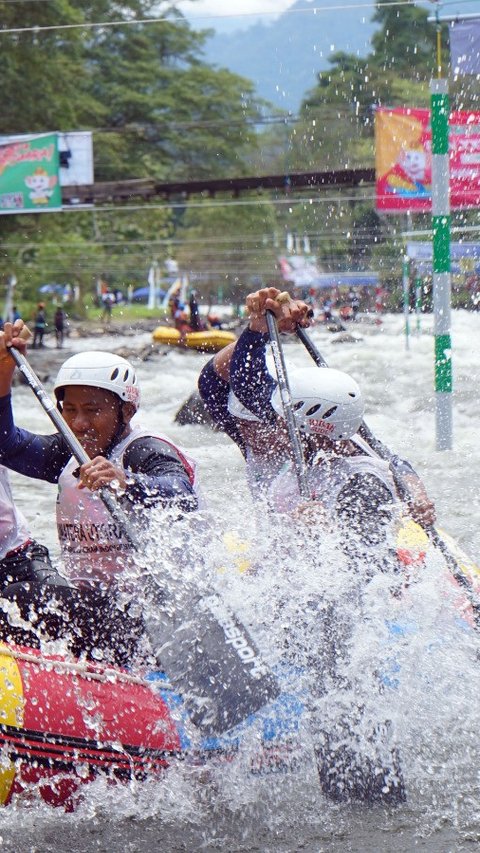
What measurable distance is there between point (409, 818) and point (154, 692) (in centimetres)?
90

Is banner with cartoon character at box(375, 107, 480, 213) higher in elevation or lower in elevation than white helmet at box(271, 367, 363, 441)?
higher

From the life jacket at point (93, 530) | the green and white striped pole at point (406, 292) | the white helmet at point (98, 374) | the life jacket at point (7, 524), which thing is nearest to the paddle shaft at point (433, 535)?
the life jacket at point (93, 530)

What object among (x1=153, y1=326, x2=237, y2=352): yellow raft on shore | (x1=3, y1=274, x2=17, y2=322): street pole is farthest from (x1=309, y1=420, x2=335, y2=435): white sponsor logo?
(x1=3, y1=274, x2=17, y2=322): street pole

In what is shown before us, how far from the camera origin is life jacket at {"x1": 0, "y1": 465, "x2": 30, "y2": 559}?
4625 millimetres

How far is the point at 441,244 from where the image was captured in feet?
31.3

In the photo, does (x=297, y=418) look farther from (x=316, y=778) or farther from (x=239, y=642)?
(x=316, y=778)

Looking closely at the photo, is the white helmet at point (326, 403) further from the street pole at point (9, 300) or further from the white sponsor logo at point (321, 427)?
the street pole at point (9, 300)

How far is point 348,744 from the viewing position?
4.06 meters

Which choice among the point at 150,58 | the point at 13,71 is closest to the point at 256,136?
the point at 150,58

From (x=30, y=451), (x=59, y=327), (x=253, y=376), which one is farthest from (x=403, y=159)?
(x=30, y=451)

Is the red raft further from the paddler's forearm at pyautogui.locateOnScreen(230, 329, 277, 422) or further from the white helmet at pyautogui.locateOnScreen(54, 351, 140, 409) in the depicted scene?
the paddler's forearm at pyautogui.locateOnScreen(230, 329, 277, 422)

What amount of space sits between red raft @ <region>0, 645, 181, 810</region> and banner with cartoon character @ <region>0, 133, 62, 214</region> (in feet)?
68.2

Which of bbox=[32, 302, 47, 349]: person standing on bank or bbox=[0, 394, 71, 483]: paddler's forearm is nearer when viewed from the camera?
bbox=[0, 394, 71, 483]: paddler's forearm

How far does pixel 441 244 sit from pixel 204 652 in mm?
6181
